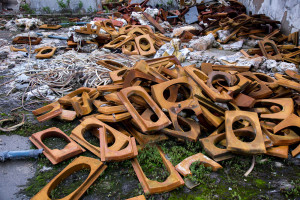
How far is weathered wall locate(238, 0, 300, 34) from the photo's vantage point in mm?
5441

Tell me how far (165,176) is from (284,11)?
6.14 m

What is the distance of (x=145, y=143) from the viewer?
2.58m

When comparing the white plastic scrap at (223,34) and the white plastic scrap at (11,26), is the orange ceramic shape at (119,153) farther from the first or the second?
the white plastic scrap at (11,26)

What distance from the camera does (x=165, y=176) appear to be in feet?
7.25

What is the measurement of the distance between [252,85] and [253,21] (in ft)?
13.3

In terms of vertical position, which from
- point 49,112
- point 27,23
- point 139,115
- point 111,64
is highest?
point 27,23

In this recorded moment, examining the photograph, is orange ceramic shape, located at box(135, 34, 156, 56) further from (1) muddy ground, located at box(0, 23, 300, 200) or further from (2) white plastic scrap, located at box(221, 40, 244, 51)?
(1) muddy ground, located at box(0, 23, 300, 200)

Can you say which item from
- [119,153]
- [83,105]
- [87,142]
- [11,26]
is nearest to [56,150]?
[87,142]

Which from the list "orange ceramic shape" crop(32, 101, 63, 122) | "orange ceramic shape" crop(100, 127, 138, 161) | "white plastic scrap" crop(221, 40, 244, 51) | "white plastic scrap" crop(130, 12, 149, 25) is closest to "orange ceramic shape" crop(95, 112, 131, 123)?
"orange ceramic shape" crop(100, 127, 138, 161)

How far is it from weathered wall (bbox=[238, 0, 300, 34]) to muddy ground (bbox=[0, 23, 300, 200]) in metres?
4.66

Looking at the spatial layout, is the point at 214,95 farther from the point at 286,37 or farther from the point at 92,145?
the point at 286,37

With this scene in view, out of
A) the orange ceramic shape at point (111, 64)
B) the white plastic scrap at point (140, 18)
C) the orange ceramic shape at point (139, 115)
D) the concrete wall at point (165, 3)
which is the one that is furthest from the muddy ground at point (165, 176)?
the concrete wall at point (165, 3)

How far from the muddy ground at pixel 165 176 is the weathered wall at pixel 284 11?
4.66 metres

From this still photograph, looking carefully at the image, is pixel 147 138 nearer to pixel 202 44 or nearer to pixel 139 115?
pixel 139 115
